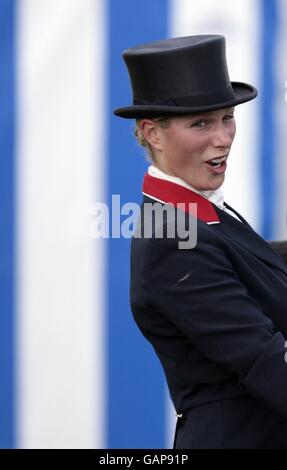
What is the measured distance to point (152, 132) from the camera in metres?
1.45

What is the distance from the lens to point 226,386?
1420mm

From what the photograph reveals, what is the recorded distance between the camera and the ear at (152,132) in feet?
4.71

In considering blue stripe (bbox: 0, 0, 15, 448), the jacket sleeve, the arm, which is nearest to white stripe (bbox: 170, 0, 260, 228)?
A: blue stripe (bbox: 0, 0, 15, 448)

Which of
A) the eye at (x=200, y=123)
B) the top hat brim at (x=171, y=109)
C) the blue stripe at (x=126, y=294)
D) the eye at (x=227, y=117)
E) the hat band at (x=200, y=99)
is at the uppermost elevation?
the hat band at (x=200, y=99)

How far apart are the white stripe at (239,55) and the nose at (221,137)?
83cm

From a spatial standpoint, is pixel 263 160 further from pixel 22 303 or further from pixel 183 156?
pixel 183 156

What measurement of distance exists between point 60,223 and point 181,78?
878mm

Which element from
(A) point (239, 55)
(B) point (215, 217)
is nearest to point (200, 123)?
(B) point (215, 217)

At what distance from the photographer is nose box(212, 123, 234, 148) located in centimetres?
139

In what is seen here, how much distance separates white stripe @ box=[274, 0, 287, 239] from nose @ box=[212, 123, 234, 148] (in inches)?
33.1

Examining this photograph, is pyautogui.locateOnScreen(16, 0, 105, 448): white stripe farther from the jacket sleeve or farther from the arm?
the jacket sleeve

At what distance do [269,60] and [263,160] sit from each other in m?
0.22

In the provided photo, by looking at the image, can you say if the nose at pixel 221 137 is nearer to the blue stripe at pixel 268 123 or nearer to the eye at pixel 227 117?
the eye at pixel 227 117

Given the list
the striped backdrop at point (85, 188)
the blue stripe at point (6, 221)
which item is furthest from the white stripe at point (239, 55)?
the blue stripe at point (6, 221)
